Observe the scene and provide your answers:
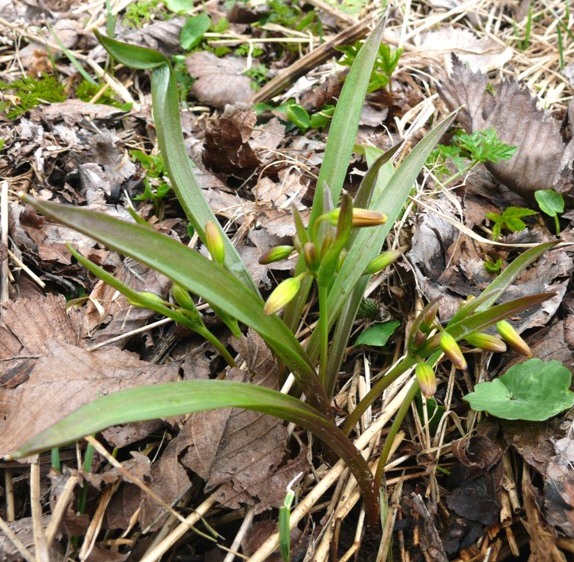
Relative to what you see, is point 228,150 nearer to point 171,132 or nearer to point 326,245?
point 171,132

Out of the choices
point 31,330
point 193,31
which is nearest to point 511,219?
point 31,330

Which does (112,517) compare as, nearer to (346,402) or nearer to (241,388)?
(241,388)

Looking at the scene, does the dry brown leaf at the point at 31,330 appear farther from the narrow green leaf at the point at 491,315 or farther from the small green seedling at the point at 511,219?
the small green seedling at the point at 511,219

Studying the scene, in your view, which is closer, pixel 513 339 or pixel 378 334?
pixel 513 339

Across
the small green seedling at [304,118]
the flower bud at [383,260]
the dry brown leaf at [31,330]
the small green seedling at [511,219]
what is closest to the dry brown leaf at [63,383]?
the dry brown leaf at [31,330]

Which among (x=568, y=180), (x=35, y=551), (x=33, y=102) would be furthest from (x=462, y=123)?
(x=35, y=551)

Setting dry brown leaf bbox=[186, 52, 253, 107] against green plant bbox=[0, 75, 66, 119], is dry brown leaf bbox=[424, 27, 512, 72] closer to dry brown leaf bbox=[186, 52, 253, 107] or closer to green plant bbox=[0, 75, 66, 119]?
dry brown leaf bbox=[186, 52, 253, 107]
